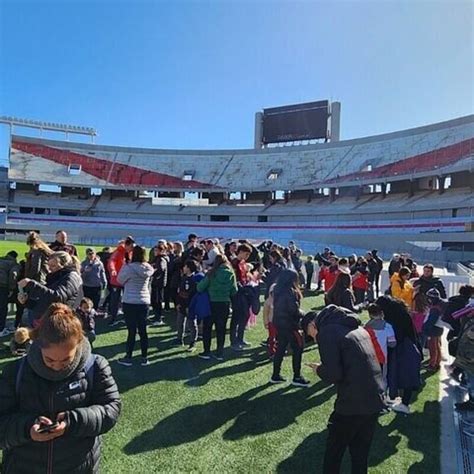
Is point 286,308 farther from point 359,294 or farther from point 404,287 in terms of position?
point 359,294

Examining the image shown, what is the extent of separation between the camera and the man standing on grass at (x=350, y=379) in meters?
2.81

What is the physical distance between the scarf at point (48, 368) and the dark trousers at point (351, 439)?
6.24ft

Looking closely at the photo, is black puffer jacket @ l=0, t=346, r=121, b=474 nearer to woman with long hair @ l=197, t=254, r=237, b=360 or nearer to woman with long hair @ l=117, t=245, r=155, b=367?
woman with long hair @ l=117, t=245, r=155, b=367

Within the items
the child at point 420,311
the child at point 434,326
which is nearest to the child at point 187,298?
the child at point 420,311

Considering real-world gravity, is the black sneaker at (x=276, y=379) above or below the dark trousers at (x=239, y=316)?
below

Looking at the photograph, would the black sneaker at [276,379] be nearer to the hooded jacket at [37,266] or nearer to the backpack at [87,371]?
the hooded jacket at [37,266]

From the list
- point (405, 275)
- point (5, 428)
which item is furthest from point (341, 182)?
point (5, 428)

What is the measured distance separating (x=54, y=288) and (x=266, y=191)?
148ft

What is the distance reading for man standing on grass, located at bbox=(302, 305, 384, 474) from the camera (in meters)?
2.81

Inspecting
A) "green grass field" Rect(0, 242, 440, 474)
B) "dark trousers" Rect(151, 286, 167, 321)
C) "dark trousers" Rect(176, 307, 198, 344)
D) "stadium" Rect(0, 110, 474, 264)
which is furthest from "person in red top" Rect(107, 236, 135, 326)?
"stadium" Rect(0, 110, 474, 264)

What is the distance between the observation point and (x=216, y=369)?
230 inches

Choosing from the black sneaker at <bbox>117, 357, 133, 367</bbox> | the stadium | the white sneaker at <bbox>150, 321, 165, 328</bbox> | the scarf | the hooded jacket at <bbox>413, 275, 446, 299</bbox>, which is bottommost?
the white sneaker at <bbox>150, 321, 165, 328</bbox>

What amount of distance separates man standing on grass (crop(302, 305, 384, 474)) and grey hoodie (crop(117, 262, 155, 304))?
333 cm

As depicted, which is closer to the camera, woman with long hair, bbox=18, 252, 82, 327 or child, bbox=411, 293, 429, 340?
woman with long hair, bbox=18, 252, 82, 327
